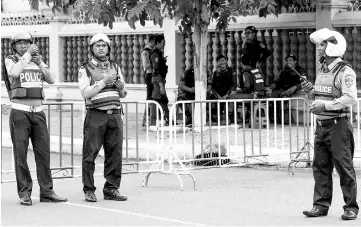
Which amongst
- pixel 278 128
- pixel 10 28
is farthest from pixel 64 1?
pixel 10 28

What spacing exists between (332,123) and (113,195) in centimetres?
281

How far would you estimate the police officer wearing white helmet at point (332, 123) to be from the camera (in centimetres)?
1023

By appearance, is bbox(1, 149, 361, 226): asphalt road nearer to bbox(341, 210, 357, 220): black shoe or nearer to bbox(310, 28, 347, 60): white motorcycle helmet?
bbox(341, 210, 357, 220): black shoe

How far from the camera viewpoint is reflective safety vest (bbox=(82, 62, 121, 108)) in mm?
11742

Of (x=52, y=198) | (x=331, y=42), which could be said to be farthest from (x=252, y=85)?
(x=331, y=42)

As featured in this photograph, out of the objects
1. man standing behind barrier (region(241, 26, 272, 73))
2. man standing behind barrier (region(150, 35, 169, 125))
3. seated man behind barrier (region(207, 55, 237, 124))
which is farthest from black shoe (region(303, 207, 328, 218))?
man standing behind barrier (region(150, 35, 169, 125))

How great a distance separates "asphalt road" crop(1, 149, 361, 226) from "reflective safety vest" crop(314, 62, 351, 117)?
1.03 m

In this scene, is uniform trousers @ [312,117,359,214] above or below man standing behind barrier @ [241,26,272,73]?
below

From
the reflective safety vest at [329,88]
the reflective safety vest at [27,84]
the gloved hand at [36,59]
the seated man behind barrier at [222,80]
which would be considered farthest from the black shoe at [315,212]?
the seated man behind barrier at [222,80]

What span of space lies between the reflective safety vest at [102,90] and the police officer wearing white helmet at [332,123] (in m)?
2.43

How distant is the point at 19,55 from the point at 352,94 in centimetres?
374

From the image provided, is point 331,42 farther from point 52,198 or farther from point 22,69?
point 52,198

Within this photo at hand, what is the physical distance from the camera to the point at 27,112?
1154cm

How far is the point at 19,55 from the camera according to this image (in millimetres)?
11680
